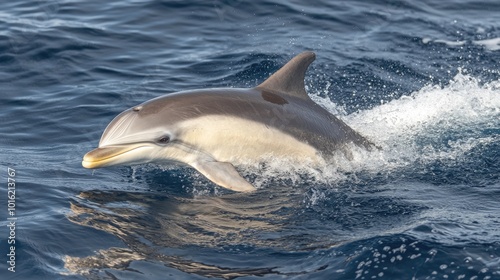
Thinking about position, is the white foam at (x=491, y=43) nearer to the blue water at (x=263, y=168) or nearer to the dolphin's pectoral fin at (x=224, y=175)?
the blue water at (x=263, y=168)

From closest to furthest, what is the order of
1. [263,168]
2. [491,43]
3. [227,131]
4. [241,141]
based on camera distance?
[227,131]
[241,141]
[263,168]
[491,43]

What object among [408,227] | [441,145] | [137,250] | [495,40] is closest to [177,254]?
[137,250]

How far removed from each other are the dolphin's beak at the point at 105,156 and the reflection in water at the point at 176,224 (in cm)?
46

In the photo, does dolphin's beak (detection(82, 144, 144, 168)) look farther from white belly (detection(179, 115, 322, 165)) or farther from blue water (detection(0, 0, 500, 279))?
white belly (detection(179, 115, 322, 165))

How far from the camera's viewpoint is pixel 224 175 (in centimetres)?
932

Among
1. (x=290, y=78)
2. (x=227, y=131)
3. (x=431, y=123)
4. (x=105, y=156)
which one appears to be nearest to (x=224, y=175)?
(x=227, y=131)

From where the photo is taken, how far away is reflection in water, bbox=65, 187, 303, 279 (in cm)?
759

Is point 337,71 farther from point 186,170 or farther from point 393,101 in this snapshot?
point 186,170

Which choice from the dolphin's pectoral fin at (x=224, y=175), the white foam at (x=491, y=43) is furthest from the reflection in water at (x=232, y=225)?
the white foam at (x=491, y=43)

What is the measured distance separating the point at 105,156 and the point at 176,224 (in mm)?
1107

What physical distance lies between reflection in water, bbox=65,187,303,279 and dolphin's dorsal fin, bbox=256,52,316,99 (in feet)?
4.82

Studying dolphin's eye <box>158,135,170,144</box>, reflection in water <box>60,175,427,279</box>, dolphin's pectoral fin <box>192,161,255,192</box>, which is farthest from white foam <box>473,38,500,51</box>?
dolphin's eye <box>158,135,170,144</box>

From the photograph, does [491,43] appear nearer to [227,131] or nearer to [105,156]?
[227,131]

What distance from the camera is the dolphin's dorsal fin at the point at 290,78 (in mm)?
10242
